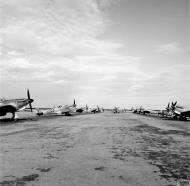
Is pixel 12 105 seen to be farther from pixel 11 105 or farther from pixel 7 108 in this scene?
pixel 7 108

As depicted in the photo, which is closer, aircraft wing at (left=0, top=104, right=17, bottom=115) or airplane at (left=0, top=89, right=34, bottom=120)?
aircraft wing at (left=0, top=104, right=17, bottom=115)

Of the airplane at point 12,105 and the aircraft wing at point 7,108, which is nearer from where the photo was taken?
the aircraft wing at point 7,108

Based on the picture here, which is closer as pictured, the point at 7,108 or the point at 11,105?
the point at 11,105

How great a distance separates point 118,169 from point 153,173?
1.16 metres

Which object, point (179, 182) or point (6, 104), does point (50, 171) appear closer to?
point (179, 182)

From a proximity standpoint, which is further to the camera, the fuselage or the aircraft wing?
the fuselage

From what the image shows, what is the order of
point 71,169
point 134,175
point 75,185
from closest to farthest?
point 75,185
point 134,175
point 71,169

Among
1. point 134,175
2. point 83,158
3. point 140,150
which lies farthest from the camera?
point 140,150

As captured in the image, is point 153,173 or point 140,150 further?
point 140,150

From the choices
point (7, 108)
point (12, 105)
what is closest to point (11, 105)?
point (12, 105)

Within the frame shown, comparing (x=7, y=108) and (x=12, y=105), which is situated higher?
(x=12, y=105)

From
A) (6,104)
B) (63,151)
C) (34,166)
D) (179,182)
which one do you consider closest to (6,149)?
(63,151)

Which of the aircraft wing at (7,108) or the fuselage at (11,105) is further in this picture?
the fuselage at (11,105)

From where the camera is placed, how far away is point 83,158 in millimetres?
8820
